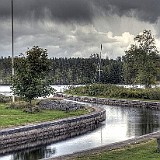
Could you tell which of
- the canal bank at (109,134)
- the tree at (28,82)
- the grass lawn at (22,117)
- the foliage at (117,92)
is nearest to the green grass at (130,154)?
the canal bank at (109,134)

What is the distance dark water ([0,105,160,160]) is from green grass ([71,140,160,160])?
18.7ft

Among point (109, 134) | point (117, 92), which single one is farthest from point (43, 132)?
point (117, 92)

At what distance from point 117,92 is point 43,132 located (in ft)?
150

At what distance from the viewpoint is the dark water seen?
93.2 feet

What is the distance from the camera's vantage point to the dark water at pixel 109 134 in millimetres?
28406

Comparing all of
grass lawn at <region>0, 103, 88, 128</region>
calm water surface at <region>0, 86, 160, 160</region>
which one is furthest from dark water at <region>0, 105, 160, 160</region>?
grass lawn at <region>0, 103, 88, 128</region>

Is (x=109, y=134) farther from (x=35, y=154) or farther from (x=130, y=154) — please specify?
(x=130, y=154)

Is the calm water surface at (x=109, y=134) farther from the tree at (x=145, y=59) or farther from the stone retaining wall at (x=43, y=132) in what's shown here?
the tree at (x=145, y=59)

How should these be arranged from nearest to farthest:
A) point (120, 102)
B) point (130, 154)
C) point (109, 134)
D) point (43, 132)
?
point (130, 154) < point (43, 132) < point (109, 134) < point (120, 102)

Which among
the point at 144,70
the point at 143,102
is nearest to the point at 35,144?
the point at 143,102

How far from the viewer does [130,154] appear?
22.0 meters

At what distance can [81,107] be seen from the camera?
49.8 metres

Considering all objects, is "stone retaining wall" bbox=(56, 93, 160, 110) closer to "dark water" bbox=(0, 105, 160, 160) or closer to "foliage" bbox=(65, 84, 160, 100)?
"foliage" bbox=(65, 84, 160, 100)

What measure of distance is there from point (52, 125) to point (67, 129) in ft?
7.32
